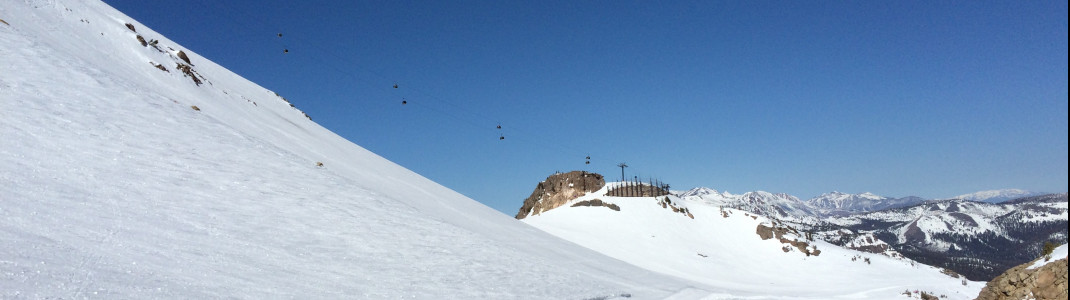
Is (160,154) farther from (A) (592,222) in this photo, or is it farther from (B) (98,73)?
(A) (592,222)

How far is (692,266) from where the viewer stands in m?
40.0

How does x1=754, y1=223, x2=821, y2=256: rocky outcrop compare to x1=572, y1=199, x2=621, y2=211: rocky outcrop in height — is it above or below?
below

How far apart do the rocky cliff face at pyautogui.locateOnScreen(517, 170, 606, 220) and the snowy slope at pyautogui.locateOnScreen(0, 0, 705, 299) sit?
161 feet

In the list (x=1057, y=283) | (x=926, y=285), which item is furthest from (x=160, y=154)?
(x=926, y=285)

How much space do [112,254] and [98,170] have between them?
218 inches

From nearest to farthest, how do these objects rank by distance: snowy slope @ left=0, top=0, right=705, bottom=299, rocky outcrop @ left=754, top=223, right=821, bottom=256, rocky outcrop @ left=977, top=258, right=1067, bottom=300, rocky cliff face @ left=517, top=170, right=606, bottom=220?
1. snowy slope @ left=0, top=0, right=705, bottom=299
2. rocky outcrop @ left=977, top=258, right=1067, bottom=300
3. rocky outcrop @ left=754, top=223, right=821, bottom=256
4. rocky cliff face @ left=517, top=170, right=606, bottom=220

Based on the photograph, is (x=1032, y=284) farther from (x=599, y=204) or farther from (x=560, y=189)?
(x=560, y=189)

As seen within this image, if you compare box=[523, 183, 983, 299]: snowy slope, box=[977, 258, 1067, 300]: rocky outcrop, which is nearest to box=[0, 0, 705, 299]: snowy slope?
box=[977, 258, 1067, 300]: rocky outcrop

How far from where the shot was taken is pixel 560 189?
254ft

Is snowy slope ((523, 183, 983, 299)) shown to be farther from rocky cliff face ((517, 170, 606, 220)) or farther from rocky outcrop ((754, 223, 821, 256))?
rocky cliff face ((517, 170, 606, 220))

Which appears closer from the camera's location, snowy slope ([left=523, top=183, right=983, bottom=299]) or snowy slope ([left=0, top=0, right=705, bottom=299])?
snowy slope ([left=0, top=0, right=705, bottom=299])

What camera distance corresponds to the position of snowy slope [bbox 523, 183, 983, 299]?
3606cm

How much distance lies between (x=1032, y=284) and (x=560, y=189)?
67.2m

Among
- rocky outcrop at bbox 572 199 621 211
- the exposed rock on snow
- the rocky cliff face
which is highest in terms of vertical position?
the rocky cliff face
